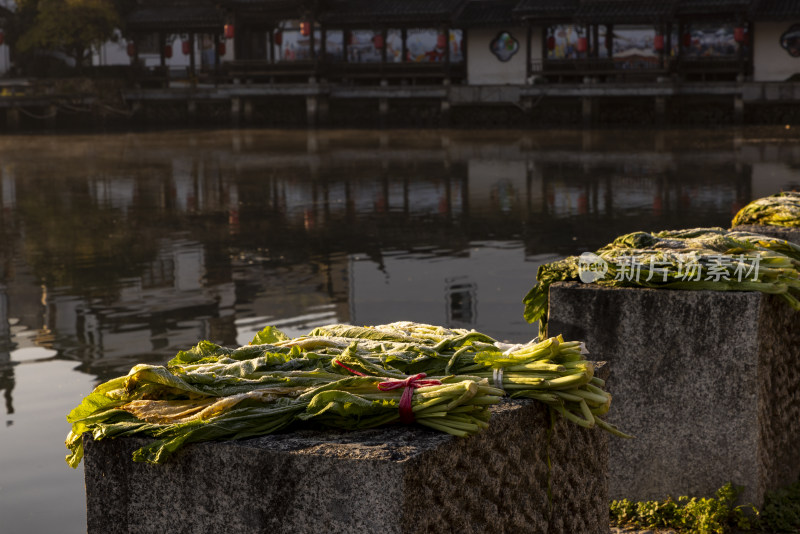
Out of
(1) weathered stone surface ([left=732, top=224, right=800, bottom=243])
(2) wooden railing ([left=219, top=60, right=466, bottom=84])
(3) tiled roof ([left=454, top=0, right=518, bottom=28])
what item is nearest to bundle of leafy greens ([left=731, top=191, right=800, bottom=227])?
(1) weathered stone surface ([left=732, top=224, right=800, bottom=243])

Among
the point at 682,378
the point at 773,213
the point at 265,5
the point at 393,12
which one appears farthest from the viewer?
the point at 265,5

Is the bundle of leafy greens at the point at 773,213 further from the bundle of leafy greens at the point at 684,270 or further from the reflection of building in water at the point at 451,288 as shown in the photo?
the reflection of building in water at the point at 451,288

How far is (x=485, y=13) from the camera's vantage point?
4559 cm

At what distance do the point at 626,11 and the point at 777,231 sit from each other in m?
37.4

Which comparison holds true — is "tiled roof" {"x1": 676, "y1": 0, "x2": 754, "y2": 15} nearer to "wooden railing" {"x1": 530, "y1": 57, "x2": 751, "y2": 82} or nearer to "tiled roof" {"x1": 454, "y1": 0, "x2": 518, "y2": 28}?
"wooden railing" {"x1": 530, "y1": 57, "x2": 751, "y2": 82}

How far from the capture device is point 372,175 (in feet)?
80.6

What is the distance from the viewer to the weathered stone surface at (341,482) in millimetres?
2621

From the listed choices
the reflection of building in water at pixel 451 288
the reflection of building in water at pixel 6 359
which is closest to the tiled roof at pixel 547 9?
the reflection of building in water at pixel 451 288

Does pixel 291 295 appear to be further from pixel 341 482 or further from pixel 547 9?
pixel 547 9

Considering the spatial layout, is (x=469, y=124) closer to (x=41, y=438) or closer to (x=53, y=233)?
(x=53, y=233)

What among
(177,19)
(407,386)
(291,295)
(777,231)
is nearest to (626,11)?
(177,19)

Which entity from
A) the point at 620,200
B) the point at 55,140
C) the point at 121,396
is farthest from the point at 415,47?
the point at 121,396

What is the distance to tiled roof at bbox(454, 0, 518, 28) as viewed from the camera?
44.8 m

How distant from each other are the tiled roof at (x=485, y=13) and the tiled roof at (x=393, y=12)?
42 centimetres
